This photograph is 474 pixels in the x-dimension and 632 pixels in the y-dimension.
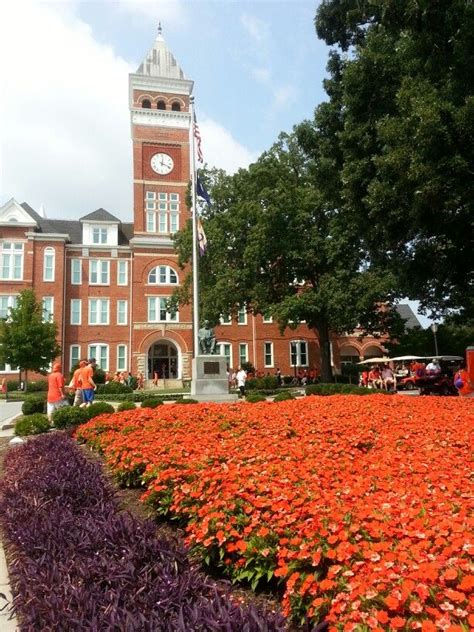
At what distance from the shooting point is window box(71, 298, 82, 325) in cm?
4562

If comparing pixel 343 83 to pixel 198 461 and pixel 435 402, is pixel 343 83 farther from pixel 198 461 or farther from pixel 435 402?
pixel 198 461

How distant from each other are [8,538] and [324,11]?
64.7ft

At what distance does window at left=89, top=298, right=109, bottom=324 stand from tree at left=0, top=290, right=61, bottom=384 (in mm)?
9735

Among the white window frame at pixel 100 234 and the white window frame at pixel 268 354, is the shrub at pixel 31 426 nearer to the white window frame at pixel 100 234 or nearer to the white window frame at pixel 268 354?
the white window frame at pixel 268 354

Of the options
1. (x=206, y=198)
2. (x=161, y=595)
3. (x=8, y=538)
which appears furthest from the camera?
(x=206, y=198)

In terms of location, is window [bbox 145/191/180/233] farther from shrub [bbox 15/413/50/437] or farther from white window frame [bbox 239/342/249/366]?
shrub [bbox 15/413/50/437]

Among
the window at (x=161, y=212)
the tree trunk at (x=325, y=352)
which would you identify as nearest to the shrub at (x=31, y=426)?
the tree trunk at (x=325, y=352)

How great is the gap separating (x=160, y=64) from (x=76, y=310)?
25053 mm

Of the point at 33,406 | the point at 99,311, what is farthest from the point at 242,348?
the point at 33,406

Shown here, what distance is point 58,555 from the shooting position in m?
3.64

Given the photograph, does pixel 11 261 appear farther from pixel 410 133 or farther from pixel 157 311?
pixel 410 133

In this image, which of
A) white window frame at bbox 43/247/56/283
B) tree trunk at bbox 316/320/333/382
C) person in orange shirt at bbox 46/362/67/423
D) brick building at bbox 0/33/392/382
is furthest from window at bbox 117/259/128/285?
person in orange shirt at bbox 46/362/67/423

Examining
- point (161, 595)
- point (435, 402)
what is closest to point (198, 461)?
point (161, 595)

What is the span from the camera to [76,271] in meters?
46.5
